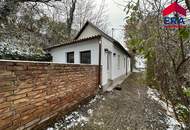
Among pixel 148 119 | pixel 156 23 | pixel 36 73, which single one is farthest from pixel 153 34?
pixel 148 119

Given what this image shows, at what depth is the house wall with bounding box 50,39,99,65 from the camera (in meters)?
9.66

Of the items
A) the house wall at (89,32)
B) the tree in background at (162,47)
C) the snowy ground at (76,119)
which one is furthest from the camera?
the house wall at (89,32)

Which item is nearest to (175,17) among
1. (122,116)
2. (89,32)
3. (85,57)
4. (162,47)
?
(162,47)

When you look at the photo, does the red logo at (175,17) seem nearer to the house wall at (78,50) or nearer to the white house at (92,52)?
the white house at (92,52)

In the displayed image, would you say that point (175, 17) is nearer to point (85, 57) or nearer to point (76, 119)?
point (76, 119)

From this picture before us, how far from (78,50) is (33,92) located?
23.1 ft

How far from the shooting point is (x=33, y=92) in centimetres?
399

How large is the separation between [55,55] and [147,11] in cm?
Result: 1154

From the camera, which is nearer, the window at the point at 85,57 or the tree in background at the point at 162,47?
the tree in background at the point at 162,47

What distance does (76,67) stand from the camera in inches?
254

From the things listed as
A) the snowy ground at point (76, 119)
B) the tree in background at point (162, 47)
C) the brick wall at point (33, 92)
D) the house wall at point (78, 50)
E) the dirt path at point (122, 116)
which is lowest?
the dirt path at point (122, 116)

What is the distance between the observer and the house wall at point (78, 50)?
9656 mm

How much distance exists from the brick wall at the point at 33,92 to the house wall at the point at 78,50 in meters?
3.56

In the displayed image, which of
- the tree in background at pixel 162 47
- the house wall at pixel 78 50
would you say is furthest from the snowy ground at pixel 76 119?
the house wall at pixel 78 50
